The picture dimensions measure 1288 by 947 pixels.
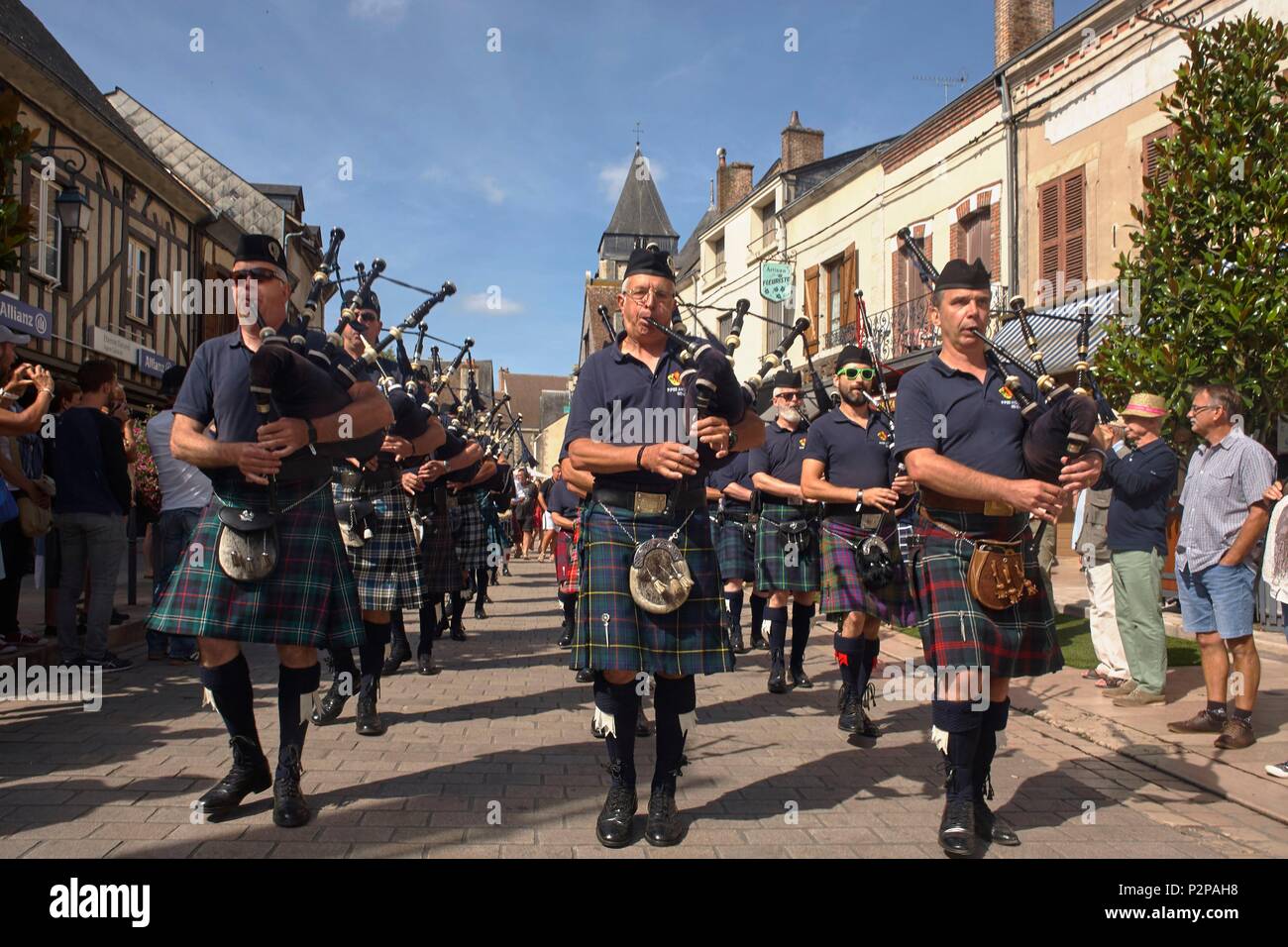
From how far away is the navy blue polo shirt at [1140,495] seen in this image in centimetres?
589

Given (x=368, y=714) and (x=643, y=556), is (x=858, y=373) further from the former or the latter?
(x=368, y=714)

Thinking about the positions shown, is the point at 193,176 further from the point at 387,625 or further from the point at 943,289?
the point at 943,289

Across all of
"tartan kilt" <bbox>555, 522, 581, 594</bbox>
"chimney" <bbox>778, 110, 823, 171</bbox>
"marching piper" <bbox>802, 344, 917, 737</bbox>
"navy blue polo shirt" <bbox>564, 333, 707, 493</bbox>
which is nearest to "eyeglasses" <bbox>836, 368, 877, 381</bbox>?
"marching piper" <bbox>802, 344, 917, 737</bbox>

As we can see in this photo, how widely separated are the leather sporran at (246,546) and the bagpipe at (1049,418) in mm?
2661

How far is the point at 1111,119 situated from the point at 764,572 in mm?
10107

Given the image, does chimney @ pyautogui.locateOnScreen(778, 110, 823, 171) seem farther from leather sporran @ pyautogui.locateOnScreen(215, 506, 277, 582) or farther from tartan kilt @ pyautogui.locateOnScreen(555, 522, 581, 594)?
leather sporran @ pyautogui.locateOnScreen(215, 506, 277, 582)

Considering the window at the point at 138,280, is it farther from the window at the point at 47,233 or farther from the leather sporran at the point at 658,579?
the leather sporran at the point at 658,579

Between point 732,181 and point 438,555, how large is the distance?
25144 mm

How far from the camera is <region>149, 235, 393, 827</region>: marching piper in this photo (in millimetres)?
3492

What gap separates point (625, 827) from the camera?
341 cm

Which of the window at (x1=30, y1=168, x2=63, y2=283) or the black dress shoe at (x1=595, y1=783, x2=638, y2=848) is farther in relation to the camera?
the window at (x1=30, y1=168, x2=63, y2=283)

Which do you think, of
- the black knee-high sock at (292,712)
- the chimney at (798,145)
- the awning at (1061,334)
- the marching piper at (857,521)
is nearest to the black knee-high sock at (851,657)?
the marching piper at (857,521)

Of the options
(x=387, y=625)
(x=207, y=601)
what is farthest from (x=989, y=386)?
(x=387, y=625)

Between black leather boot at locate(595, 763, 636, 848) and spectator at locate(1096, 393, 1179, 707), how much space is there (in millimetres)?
3770
